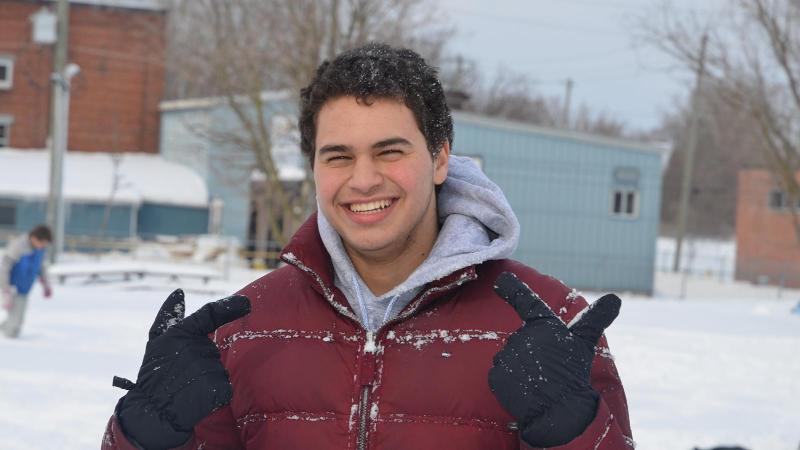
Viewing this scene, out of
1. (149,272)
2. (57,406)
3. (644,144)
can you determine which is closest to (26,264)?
(57,406)

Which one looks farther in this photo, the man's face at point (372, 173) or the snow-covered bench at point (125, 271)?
the snow-covered bench at point (125, 271)

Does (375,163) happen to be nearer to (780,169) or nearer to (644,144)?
(780,169)

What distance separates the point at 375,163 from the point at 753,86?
40.6ft

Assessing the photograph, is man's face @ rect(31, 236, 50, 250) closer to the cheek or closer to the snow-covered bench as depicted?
the snow-covered bench

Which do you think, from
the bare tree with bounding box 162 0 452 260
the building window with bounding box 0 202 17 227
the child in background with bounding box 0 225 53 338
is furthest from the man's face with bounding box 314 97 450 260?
the building window with bounding box 0 202 17 227

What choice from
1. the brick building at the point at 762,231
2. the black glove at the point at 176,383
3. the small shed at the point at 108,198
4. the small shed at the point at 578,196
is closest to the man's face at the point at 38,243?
the black glove at the point at 176,383

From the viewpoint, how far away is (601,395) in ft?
6.92

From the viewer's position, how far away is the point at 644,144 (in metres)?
25.7

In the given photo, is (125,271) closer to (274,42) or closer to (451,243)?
(274,42)

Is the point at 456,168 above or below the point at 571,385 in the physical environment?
above

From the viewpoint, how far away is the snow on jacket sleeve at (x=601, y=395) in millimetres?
1920

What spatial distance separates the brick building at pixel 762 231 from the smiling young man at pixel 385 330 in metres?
33.7

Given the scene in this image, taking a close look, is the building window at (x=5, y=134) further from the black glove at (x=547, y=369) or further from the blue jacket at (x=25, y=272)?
the black glove at (x=547, y=369)

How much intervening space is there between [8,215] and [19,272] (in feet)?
69.0
